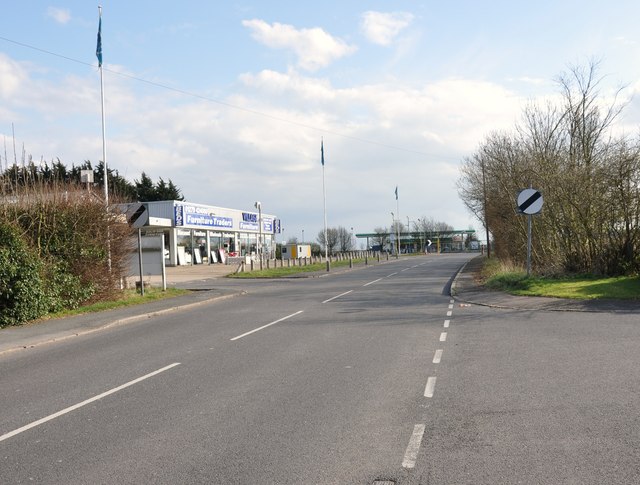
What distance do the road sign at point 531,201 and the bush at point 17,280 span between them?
45.2ft

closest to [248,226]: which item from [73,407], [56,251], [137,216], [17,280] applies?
[137,216]

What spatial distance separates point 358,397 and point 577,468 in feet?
9.05

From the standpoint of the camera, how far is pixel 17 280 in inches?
545

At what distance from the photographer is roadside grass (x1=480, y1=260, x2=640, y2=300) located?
1568cm

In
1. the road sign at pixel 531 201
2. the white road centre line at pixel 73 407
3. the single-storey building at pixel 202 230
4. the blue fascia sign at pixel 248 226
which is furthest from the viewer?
the blue fascia sign at pixel 248 226

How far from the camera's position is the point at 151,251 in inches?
1062

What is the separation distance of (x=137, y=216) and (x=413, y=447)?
54.8 feet

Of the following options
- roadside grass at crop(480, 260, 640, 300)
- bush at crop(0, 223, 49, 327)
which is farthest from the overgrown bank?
roadside grass at crop(480, 260, 640, 300)

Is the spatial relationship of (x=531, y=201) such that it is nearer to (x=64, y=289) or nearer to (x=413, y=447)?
(x=64, y=289)

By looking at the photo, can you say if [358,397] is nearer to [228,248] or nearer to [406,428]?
[406,428]

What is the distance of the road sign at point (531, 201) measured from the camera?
1805 cm

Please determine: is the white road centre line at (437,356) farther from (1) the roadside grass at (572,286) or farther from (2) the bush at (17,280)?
(2) the bush at (17,280)

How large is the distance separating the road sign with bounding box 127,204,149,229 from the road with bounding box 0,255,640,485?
805 centimetres

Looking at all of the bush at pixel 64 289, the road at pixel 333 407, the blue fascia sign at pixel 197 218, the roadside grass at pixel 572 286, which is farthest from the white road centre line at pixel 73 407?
the blue fascia sign at pixel 197 218
